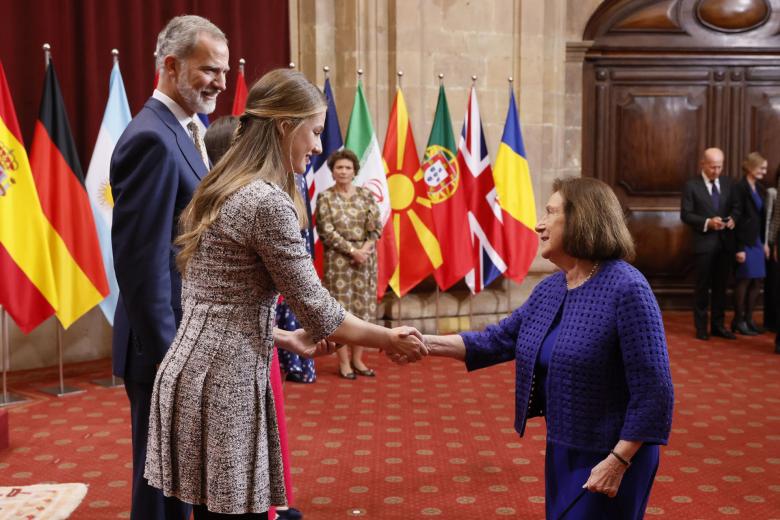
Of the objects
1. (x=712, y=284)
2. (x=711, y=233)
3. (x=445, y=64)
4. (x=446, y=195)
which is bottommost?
(x=712, y=284)

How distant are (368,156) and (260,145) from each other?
203 inches

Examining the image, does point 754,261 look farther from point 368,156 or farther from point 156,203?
point 156,203

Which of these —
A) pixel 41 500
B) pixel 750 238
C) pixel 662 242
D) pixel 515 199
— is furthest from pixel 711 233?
pixel 41 500

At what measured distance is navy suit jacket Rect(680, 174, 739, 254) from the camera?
8.00 m

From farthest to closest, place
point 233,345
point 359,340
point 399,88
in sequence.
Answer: point 399,88 → point 359,340 → point 233,345

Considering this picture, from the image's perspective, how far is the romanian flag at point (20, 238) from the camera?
18.8 ft

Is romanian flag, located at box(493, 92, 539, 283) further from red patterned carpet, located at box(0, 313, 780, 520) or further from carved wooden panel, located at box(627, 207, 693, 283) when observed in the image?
carved wooden panel, located at box(627, 207, 693, 283)

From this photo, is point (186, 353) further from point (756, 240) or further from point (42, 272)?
point (756, 240)

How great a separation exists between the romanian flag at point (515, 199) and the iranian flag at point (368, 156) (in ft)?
3.90

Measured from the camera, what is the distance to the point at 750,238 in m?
8.13

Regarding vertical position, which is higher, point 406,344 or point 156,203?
point 156,203

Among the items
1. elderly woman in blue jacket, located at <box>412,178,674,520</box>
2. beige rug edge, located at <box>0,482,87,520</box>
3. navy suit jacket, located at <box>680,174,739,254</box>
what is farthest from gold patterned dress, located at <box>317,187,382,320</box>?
elderly woman in blue jacket, located at <box>412,178,674,520</box>

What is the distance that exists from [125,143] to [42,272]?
3758 millimetres

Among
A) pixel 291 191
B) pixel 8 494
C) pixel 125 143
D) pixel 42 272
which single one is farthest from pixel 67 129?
pixel 291 191
